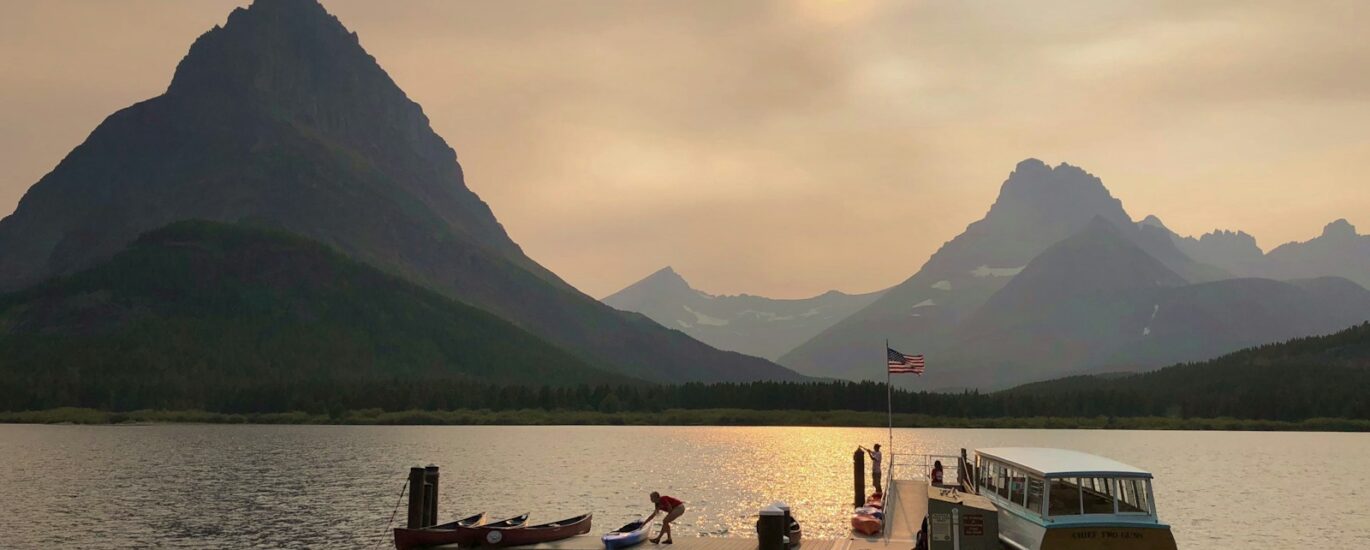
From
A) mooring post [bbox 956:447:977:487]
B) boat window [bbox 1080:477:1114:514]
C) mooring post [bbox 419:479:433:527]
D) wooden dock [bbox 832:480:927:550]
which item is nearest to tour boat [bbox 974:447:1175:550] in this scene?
boat window [bbox 1080:477:1114:514]

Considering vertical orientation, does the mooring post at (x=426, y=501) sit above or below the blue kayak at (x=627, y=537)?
above

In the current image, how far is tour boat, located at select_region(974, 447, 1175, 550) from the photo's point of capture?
32.8m

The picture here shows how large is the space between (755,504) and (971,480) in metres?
30.4

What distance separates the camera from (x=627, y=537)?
38.2 meters

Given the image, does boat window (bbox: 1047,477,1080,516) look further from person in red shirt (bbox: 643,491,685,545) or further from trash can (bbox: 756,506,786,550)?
person in red shirt (bbox: 643,491,685,545)

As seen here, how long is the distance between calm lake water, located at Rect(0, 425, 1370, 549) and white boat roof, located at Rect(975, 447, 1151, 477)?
2168cm

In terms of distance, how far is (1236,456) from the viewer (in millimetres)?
155000

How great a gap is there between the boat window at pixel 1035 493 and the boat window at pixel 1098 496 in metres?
1.33

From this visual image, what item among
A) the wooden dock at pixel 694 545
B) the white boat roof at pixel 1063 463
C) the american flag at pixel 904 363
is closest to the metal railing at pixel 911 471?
the wooden dock at pixel 694 545

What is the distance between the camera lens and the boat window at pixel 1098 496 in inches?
1325

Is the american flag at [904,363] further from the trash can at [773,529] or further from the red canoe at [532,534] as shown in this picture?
the trash can at [773,529]

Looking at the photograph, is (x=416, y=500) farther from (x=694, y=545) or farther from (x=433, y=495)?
(x=694, y=545)

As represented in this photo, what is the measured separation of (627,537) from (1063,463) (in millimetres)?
15395

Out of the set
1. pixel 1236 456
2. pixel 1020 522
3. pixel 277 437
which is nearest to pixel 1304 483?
pixel 1236 456
